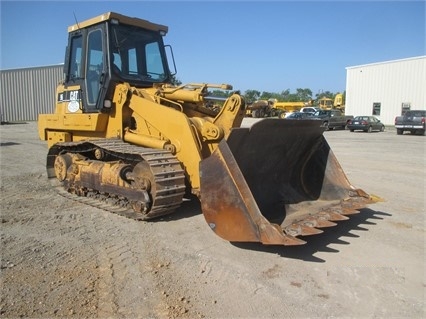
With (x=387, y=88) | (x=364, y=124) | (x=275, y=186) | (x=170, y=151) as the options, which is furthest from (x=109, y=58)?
(x=387, y=88)

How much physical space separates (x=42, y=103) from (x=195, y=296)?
104ft

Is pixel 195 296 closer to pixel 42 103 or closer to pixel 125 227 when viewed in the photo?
pixel 125 227

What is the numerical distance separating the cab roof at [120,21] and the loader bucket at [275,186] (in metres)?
3.38

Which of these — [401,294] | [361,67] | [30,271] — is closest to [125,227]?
[30,271]

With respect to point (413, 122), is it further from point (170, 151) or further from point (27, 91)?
point (27, 91)

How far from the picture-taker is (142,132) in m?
6.22

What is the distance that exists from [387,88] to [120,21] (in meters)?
35.2

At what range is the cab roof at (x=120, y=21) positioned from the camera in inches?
255

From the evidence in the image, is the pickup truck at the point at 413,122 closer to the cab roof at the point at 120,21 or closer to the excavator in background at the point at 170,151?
the excavator in background at the point at 170,151

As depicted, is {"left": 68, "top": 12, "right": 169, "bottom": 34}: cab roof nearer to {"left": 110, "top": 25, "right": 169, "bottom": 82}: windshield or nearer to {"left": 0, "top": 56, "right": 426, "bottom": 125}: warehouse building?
{"left": 110, "top": 25, "right": 169, "bottom": 82}: windshield

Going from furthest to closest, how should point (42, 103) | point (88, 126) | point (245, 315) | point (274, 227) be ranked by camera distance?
point (42, 103) → point (88, 126) → point (274, 227) → point (245, 315)

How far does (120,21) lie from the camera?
664cm

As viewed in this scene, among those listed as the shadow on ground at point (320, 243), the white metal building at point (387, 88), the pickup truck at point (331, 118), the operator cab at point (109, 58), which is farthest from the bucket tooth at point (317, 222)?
the white metal building at point (387, 88)

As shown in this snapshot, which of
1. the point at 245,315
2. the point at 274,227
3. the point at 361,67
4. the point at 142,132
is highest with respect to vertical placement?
the point at 361,67
